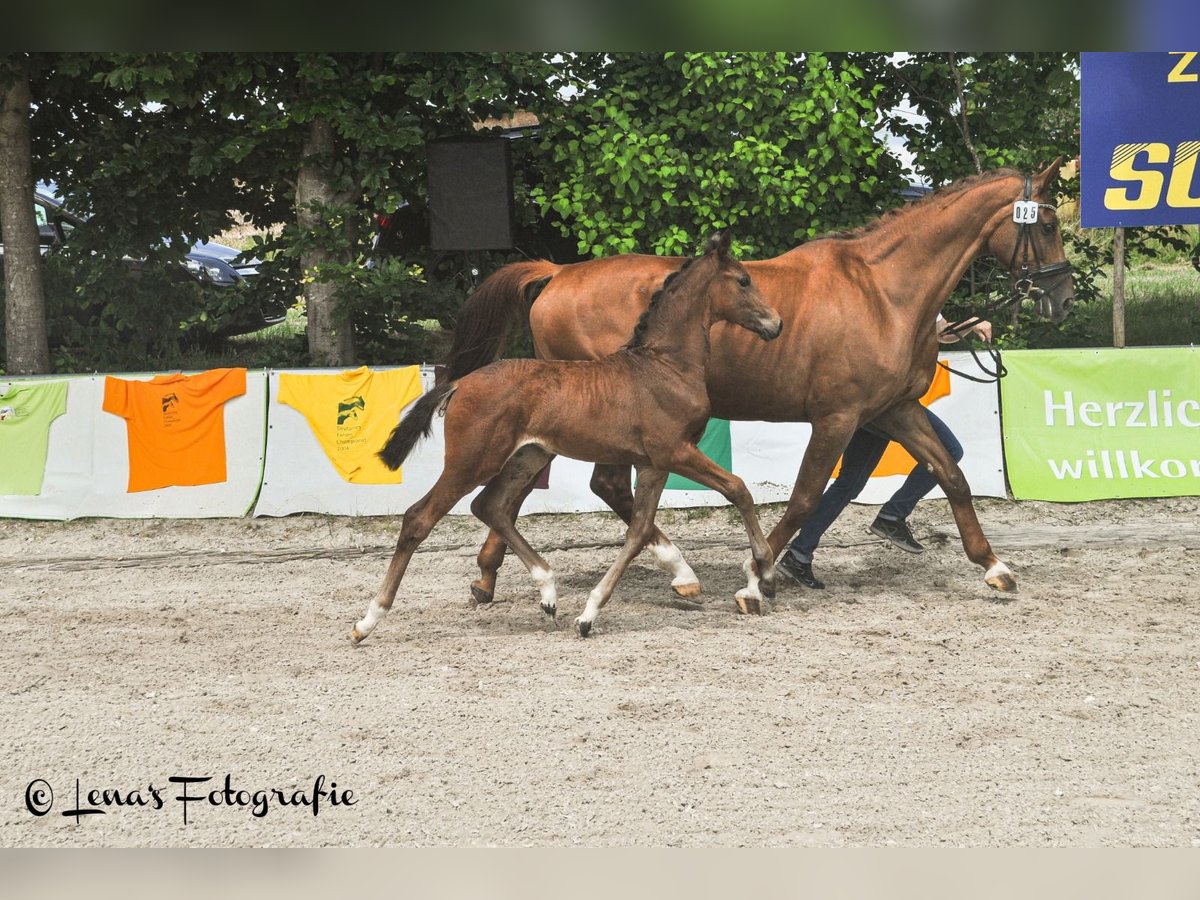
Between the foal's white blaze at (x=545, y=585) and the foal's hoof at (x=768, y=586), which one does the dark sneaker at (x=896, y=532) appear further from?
the foal's white blaze at (x=545, y=585)

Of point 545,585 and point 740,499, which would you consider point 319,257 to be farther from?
point 740,499

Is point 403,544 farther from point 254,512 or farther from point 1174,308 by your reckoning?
point 1174,308

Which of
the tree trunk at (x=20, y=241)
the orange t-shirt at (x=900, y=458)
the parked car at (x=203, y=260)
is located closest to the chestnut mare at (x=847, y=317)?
the orange t-shirt at (x=900, y=458)

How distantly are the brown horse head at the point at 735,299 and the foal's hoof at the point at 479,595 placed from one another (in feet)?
6.80

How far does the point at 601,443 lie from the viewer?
671cm

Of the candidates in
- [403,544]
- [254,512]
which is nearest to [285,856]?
[403,544]

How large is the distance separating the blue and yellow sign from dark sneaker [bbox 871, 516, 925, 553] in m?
3.49

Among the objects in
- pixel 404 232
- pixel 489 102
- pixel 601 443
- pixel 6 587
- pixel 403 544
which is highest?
pixel 489 102

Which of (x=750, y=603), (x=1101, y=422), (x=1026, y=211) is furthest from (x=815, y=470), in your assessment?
(x=1101, y=422)

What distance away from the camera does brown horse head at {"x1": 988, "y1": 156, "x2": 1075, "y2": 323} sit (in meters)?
7.34

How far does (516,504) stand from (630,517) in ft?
3.58

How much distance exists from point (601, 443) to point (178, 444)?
4.92 m

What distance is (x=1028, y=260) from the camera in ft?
24.2
